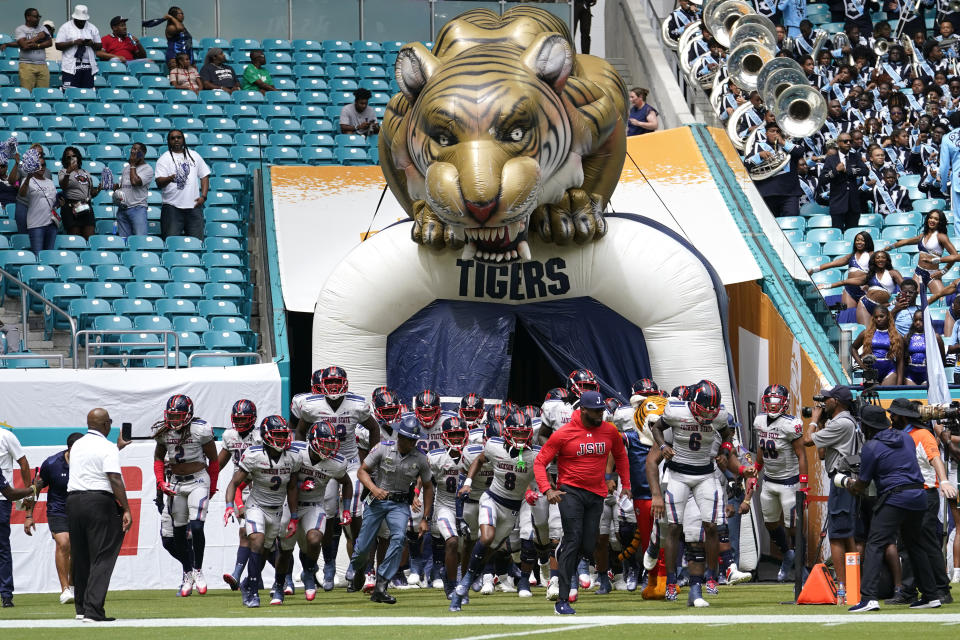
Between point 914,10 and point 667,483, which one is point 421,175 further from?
point 914,10

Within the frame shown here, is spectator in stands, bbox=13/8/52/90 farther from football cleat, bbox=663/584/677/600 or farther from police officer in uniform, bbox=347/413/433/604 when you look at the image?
football cleat, bbox=663/584/677/600

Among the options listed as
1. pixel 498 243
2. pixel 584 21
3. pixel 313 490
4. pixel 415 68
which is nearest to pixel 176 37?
pixel 584 21

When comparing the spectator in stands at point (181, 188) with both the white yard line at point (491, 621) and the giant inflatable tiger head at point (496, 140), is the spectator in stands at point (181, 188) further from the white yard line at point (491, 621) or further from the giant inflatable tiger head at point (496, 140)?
the white yard line at point (491, 621)

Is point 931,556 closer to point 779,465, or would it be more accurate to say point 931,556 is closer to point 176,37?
point 779,465

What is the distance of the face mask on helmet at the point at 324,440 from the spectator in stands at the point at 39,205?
705cm

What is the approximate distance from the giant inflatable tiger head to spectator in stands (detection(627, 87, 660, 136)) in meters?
5.56

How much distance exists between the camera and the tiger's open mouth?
14.7 metres

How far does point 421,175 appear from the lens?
15.4m

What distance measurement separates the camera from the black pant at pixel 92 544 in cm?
1090

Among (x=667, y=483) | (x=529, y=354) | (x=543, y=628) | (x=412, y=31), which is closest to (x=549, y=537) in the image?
A: (x=667, y=483)

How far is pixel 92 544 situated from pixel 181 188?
9221 mm

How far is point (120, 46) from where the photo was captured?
24.2 metres

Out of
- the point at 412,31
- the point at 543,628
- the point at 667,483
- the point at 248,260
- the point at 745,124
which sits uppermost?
the point at 412,31

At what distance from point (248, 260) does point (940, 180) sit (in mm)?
9068
